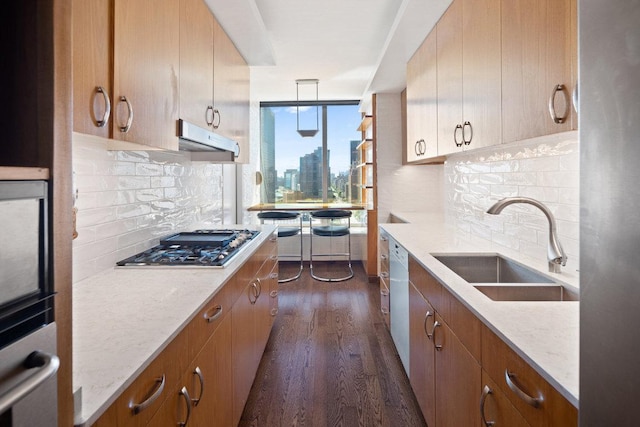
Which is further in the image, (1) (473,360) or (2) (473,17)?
(2) (473,17)

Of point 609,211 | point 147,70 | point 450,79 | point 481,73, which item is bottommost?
point 609,211

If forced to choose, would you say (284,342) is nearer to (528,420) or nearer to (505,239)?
(505,239)

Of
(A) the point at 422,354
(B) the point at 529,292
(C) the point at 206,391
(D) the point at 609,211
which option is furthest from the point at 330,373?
(D) the point at 609,211

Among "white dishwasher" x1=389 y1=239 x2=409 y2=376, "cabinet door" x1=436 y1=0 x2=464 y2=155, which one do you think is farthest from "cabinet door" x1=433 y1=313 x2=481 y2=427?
"cabinet door" x1=436 y1=0 x2=464 y2=155

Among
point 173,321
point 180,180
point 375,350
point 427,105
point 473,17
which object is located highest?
point 473,17

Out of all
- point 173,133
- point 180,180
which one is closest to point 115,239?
point 173,133

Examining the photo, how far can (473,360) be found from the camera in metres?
1.20

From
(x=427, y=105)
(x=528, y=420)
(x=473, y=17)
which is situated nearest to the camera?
(x=528, y=420)

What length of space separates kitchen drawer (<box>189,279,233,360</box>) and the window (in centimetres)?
460

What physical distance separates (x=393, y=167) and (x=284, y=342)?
2.53m

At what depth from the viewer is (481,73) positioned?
178 centimetres

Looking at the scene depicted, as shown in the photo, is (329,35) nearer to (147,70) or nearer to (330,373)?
(147,70)

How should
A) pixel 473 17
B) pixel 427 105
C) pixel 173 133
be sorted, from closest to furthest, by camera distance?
1. pixel 173 133
2. pixel 473 17
3. pixel 427 105

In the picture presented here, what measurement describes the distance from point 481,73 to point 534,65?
49cm
